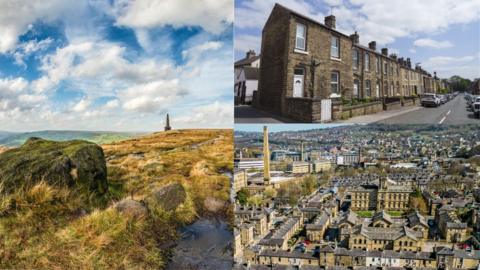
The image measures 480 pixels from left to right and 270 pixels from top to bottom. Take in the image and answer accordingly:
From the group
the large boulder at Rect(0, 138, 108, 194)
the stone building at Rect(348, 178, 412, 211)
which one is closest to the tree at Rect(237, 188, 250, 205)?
the stone building at Rect(348, 178, 412, 211)

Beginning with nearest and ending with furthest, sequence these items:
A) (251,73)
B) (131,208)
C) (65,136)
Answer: (251,73), (131,208), (65,136)

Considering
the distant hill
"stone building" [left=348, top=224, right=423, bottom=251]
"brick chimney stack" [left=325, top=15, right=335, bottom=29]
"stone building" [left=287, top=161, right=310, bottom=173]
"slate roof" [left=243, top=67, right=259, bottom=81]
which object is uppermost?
"brick chimney stack" [left=325, top=15, right=335, bottom=29]

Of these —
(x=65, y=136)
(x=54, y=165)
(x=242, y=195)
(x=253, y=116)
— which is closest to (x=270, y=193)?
(x=242, y=195)

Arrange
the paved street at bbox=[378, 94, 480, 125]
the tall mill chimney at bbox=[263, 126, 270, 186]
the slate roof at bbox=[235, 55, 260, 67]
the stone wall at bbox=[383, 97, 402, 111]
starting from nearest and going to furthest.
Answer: the paved street at bbox=[378, 94, 480, 125], the stone wall at bbox=[383, 97, 402, 111], the slate roof at bbox=[235, 55, 260, 67], the tall mill chimney at bbox=[263, 126, 270, 186]

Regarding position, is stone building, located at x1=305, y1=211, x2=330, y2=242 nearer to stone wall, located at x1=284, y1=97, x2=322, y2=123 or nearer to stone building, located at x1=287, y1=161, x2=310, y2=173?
stone building, located at x1=287, y1=161, x2=310, y2=173

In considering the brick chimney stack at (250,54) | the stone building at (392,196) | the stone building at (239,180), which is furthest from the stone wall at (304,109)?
the stone building at (392,196)

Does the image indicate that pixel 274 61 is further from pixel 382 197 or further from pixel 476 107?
pixel 476 107

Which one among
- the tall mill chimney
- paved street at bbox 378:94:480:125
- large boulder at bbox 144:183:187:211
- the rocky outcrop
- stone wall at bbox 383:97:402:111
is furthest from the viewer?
large boulder at bbox 144:183:187:211

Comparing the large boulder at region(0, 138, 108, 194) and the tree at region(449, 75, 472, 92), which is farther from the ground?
the tree at region(449, 75, 472, 92)
